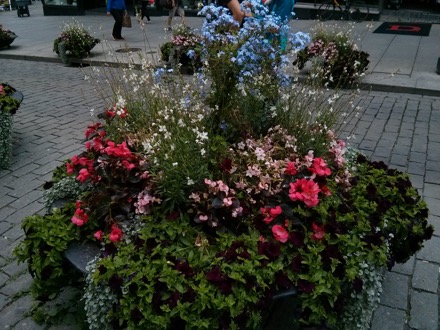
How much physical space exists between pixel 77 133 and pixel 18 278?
3.31 metres

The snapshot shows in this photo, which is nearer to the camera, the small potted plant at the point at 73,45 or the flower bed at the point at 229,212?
the flower bed at the point at 229,212

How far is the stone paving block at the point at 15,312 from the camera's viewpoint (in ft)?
9.80

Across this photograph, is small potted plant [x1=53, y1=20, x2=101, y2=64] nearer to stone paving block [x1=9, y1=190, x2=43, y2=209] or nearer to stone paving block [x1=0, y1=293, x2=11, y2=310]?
stone paving block [x1=9, y1=190, x2=43, y2=209]

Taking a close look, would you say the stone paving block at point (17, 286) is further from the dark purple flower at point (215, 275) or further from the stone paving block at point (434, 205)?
the stone paving block at point (434, 205)

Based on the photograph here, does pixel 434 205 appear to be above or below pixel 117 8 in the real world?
below

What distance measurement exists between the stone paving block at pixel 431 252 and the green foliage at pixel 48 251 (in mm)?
2802

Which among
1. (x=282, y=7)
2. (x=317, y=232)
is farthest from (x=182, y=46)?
(x=317, y=232)

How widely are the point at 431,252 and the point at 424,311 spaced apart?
0.78 m

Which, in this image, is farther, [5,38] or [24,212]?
[5,38]

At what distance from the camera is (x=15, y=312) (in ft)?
10.1

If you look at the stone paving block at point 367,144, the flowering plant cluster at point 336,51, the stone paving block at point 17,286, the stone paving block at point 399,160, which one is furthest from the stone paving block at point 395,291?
the flowering plant cluster at point 336,51

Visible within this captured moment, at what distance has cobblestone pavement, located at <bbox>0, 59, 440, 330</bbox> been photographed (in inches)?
122

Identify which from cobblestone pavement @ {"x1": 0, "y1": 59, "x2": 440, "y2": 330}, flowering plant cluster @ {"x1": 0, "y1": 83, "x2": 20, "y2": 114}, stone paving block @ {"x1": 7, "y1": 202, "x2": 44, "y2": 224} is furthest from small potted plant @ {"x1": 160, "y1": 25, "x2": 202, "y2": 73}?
stone paving block @ {"x1": 7, "y1": 202, "x2": 44, "y2": 224}

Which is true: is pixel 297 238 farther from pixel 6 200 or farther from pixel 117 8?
pixel 117 8
